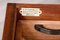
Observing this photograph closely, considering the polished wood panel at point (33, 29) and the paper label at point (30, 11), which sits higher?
the paper label at point (30, 11)

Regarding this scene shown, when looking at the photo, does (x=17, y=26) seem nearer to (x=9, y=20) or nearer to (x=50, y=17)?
(x=9, y=20)

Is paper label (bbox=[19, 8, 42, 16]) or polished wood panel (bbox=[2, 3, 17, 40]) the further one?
paper label (bbox=[19, 8, 42, 16])

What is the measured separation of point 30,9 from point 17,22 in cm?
11

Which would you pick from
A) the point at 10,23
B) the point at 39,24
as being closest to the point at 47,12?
the point at 39,24

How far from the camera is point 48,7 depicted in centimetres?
81

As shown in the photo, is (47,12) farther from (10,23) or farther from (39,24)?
(10,23)

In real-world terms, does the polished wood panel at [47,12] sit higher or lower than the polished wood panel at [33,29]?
higher

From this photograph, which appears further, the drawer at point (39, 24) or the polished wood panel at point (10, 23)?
the drawer at point (39, 24)

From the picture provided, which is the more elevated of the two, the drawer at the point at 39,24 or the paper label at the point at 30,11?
the paper label at the point at 30,11

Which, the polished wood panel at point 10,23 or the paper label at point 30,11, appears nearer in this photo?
the polished wood panel at point 10,23

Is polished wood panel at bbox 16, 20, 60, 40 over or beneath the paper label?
beneath

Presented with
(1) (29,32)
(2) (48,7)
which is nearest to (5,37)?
(1) (29,32)

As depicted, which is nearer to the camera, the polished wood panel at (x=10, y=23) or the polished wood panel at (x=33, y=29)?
the polished wood panel at (x=10, y=23)

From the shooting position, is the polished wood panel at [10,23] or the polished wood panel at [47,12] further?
the polished wood panel at [47,12]
